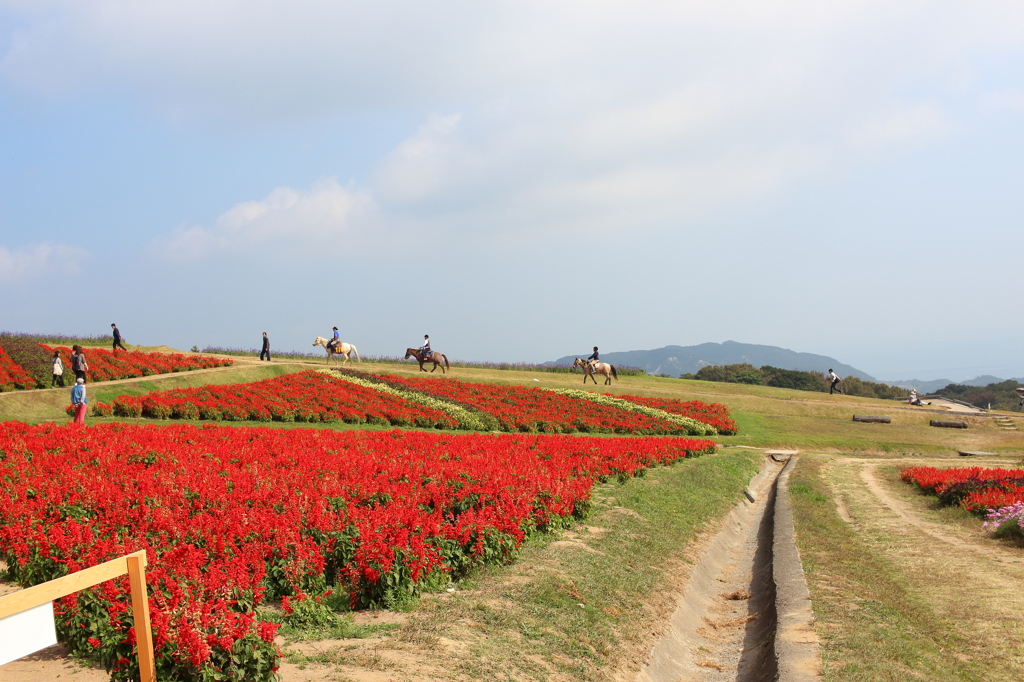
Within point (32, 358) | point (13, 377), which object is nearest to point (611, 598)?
point (13, 377)

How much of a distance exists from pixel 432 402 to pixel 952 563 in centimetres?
1916

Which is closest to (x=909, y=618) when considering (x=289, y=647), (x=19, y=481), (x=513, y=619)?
(x=513, y=619)

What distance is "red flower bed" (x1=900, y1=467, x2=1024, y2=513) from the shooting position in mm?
15531

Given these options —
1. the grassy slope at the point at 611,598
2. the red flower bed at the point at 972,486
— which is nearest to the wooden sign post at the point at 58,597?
the grassy slope at the point at 611,598

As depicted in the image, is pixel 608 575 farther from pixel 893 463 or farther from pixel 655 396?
pixel 655 396

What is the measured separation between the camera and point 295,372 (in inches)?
1252

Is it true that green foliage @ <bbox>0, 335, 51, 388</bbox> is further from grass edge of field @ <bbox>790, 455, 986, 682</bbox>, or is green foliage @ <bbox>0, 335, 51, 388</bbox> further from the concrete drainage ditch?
grass edge of field @ <bbox>790, 455, 986, 682</bbox>

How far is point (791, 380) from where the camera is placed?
89.4 m

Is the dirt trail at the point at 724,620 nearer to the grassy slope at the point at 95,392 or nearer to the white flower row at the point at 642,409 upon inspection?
the white flower row at the point at 642,409

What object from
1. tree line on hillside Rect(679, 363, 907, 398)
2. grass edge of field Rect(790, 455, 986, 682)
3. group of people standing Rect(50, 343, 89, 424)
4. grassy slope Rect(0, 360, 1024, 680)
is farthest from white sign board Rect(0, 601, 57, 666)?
tree line on hillside Rect(679, 363, 907, 398)

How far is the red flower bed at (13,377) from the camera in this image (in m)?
22.8

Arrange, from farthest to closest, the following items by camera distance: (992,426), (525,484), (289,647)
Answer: (992,426) < (525,484) < (289,647)

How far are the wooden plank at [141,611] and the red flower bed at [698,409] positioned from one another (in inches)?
1188

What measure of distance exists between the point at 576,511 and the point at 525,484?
125 centimetres
